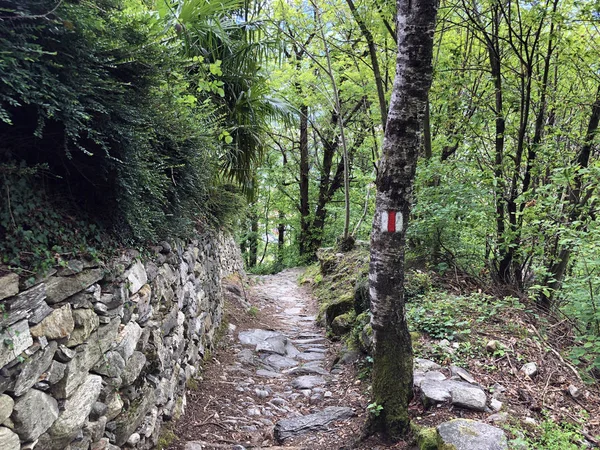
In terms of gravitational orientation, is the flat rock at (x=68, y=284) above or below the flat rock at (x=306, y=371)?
above

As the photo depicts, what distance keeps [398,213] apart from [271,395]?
8.08ft

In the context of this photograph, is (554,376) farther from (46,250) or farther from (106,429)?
(46,250)

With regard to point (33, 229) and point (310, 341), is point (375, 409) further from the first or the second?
point (310, 341)

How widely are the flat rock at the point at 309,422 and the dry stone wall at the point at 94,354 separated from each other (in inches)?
35.9

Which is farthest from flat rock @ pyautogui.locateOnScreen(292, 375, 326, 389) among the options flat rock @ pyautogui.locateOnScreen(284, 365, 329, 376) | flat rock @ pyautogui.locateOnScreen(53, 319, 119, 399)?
flat rock @ pyautogui.locateOnScreen(53, 319, 119, 399)

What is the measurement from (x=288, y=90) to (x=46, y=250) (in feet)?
32.7

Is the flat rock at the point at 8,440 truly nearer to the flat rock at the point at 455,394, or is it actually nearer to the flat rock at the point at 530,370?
the flat rock at the point at 455,394

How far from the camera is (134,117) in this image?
212cm

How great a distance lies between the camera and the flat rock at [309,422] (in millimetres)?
3160

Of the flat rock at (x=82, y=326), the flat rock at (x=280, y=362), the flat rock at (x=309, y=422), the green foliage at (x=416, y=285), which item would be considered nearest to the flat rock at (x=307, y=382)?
the flat rock at (x=280, y=362)

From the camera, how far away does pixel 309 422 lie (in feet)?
10.7

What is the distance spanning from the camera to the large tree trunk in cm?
261

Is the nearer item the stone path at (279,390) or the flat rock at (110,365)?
the flat rock at (110,365)

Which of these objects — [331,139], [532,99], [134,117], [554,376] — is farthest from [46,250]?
[331,139]
